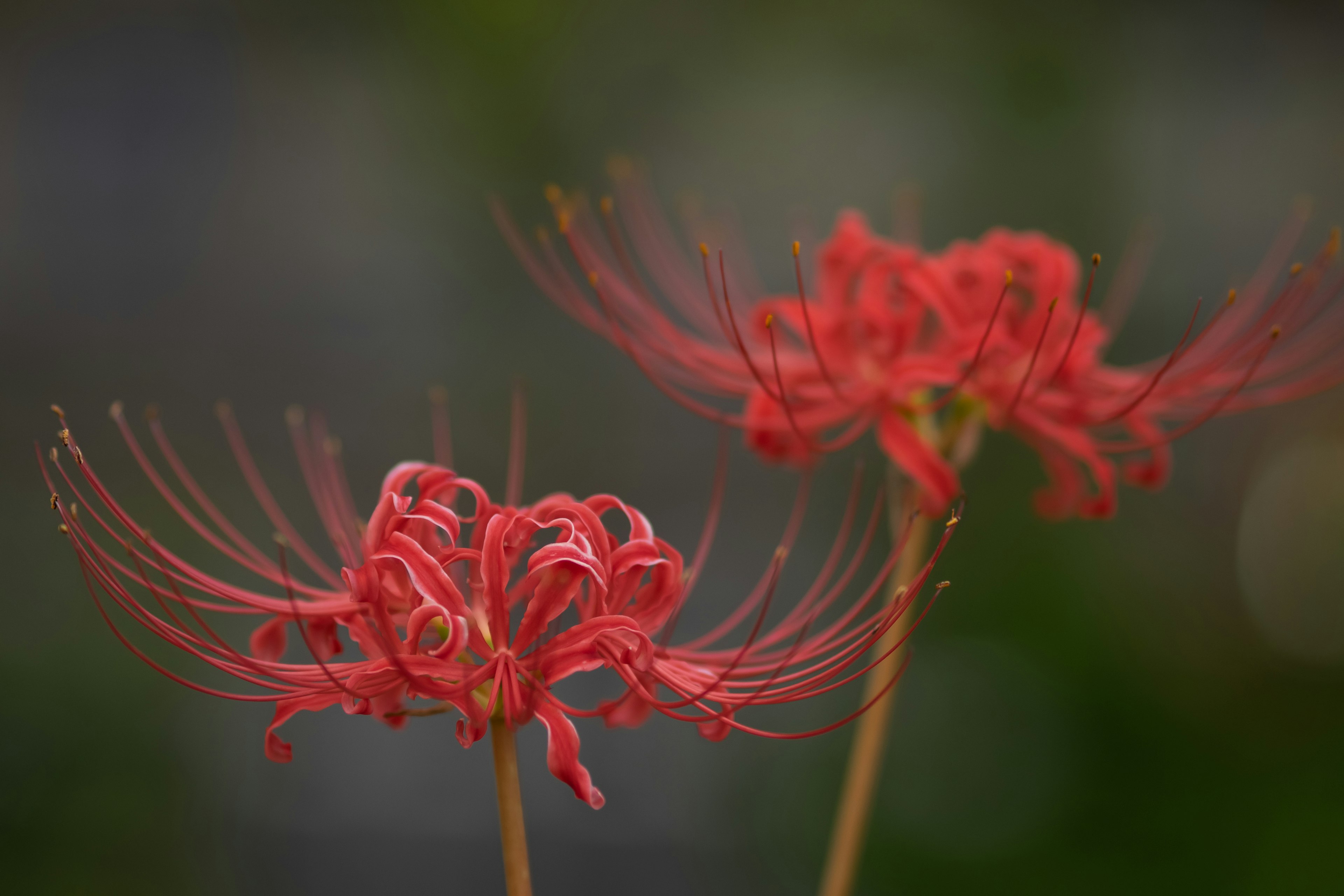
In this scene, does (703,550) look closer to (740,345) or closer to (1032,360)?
(740,345)

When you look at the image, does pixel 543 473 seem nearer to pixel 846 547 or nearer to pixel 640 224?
pixel 846 547

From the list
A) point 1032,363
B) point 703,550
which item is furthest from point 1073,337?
point 703,550

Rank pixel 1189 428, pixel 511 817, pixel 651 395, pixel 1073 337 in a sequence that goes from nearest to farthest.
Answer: pixel 511 817
pixel 1073 337
pixel 1189 428
pixel 651 395

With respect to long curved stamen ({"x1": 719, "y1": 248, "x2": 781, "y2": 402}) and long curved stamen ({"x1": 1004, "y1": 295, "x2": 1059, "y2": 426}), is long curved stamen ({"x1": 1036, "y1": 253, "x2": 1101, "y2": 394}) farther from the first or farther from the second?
long curved stamen ({"x1": 719, "y1": 248, "x2": 781, "y2": 402})

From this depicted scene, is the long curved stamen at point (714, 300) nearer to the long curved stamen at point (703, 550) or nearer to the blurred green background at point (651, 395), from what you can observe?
the long curved stamen at point (703, 550)

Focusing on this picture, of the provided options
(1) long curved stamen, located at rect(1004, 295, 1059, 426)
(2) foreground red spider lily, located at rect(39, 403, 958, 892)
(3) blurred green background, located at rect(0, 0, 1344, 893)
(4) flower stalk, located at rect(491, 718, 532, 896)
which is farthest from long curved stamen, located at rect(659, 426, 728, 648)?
(3) blurred green background, located at rect(0, 0, 1344, 893)

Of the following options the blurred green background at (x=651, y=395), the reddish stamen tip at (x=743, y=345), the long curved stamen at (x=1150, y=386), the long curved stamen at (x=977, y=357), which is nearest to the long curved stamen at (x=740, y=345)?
the reddish stamen tip at (x=743, y=345)
